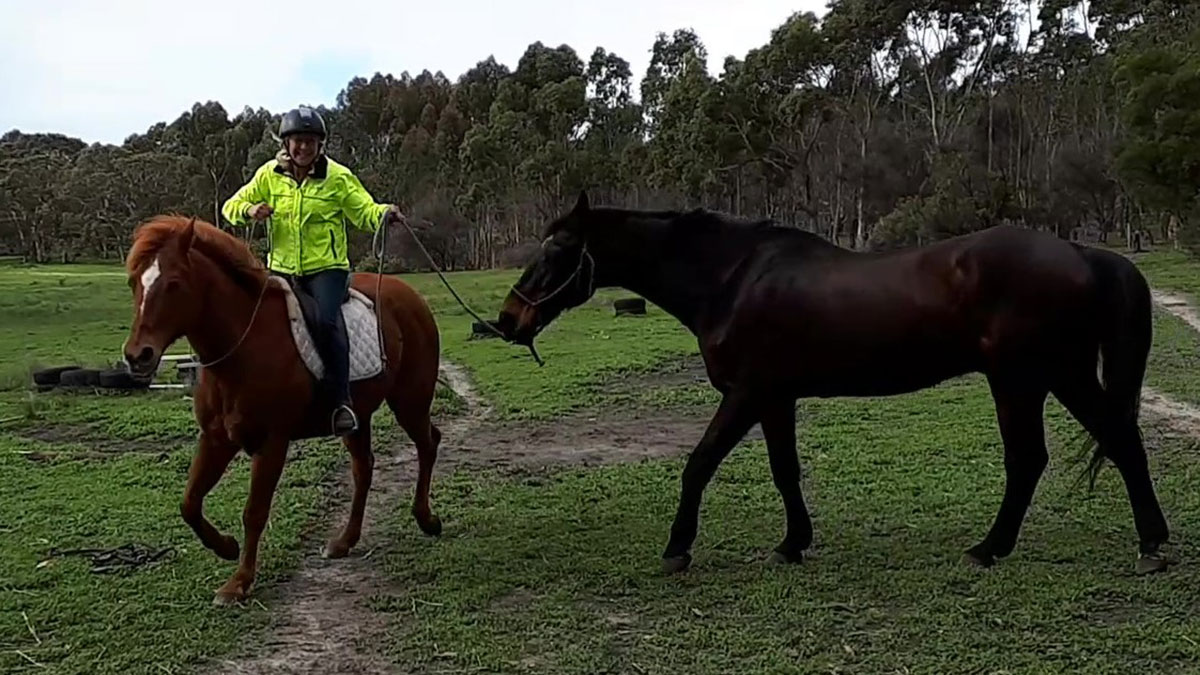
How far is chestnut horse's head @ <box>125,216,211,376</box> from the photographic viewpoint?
4.69 m

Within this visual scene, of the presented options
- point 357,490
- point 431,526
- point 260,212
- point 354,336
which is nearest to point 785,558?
point 431,526

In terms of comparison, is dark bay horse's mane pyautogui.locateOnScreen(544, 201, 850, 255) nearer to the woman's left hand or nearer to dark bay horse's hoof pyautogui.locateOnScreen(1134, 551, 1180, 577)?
the woman's left hand

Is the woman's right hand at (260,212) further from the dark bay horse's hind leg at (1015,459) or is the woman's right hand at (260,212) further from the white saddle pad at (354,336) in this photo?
the dark bay horse's hind leg at (1015,459)

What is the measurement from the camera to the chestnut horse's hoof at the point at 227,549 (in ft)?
17.8

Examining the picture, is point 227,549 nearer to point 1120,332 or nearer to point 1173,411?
point 1120,332

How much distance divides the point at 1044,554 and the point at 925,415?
4504 mm

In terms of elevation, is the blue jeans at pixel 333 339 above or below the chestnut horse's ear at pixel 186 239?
below

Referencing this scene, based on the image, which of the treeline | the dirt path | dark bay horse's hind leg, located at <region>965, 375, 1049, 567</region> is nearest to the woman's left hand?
dark bay horse's hind leg, located at <region>965, 375, 1049, 567</region>

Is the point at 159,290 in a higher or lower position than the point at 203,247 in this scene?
lower

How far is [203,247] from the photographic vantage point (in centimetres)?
513

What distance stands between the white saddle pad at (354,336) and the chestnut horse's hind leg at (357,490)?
445 mm

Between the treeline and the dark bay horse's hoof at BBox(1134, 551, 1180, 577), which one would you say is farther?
the treeline

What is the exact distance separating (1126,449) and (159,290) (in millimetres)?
4568

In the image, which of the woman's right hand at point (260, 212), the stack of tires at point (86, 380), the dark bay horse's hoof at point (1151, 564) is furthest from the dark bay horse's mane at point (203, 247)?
the stack of tires at point (86, 380)
